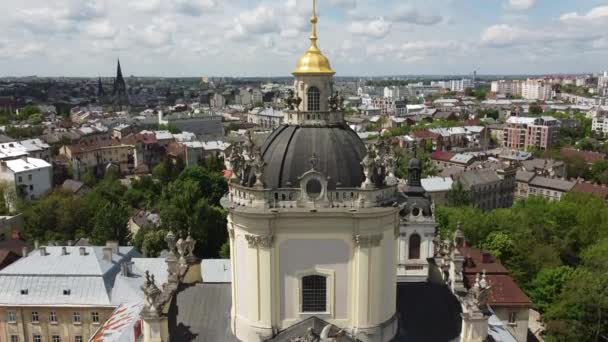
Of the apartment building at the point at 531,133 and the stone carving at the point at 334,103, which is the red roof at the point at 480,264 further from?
the apartment building at the point at 531,133

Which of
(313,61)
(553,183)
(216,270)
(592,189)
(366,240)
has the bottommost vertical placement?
(553,183)

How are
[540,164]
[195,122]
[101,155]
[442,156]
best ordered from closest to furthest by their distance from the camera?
[540,164] < [101,155] < [442,156] < [195,122]

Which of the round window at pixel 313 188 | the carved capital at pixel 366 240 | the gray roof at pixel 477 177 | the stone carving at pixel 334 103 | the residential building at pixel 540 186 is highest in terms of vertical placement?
the stone carving at pixel 334 103

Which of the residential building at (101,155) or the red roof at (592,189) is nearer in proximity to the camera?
the red roof at (592,189)

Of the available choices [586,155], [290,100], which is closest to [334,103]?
[290,100]

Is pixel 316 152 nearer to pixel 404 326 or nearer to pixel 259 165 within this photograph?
pixel 259 165

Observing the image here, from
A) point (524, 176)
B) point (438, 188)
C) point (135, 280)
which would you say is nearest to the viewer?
point (135, 280)

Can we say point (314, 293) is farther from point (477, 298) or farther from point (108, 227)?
point (108, 227)

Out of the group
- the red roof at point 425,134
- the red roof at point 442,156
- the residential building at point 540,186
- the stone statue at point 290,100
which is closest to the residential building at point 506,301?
the stone statue at point 290,100
